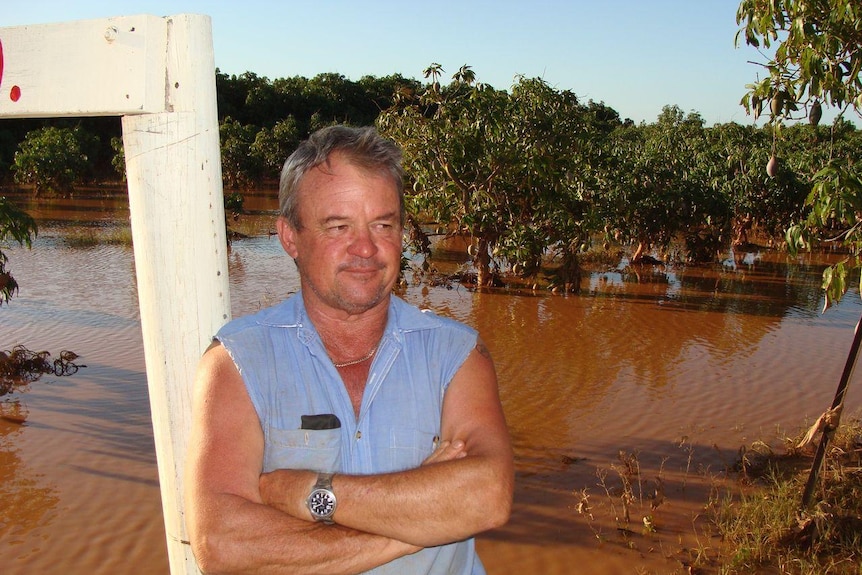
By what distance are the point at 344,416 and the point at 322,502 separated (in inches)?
8.8

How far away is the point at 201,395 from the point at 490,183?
1064 cm

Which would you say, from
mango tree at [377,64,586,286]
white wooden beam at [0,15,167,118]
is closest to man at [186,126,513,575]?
white wooden beam at [0,15,167,118]

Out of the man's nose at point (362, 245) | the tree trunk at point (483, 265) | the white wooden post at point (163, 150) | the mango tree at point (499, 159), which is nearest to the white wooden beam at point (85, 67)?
the white wooden post at point (163, 150)

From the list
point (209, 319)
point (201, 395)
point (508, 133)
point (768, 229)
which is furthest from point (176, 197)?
point (768, 229)

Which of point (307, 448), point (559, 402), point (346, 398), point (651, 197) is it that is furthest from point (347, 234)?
point (651, 197)

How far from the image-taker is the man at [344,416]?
1.63 meters

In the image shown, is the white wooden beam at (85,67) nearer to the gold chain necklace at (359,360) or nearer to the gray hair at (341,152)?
the gray hair at (341,152)

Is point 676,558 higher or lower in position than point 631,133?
lower

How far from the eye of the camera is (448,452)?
5.79ft

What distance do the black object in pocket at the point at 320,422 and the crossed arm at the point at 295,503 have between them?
0.12 metres

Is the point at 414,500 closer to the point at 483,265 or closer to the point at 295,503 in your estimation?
the point at 295,503

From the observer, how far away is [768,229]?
61.2ft

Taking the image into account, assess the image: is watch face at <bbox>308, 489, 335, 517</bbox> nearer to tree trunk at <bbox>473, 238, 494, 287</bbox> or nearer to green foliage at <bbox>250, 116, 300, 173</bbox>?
tree trunk at <bbox>473, 238, 494, 287</bbox>

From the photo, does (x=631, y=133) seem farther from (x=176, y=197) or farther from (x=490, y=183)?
(x=176, y=197)
